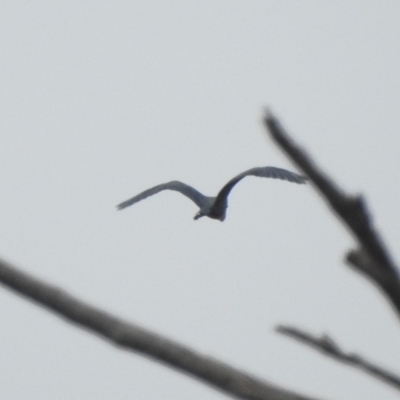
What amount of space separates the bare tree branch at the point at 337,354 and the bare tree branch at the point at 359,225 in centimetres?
22

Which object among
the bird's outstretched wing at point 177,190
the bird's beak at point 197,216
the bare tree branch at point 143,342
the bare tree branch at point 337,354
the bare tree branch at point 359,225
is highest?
the bird's outstretched wing at point 177,190

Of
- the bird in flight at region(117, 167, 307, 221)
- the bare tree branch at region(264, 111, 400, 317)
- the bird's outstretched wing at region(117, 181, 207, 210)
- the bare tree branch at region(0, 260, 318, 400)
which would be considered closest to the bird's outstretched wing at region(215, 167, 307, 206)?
the bird in flight at region(117, 167, 307, 221)

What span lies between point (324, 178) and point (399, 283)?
13 centimetres

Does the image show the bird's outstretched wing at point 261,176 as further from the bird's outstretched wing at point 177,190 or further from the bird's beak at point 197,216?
the bird's outstretched wing at point 177,190

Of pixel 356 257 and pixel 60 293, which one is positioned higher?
pixel 356 257

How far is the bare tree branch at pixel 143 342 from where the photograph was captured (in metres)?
0.86

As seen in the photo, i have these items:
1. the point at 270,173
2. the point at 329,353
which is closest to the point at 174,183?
the point at 270,173

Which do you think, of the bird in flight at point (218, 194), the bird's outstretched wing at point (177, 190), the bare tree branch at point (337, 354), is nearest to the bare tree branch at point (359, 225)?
the bare tree branch at point (337, 354)

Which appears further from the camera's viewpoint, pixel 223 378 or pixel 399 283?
pixel 223 378

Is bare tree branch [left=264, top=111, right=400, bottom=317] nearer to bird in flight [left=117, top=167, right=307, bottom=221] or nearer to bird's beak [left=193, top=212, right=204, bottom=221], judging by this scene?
bird in flight [left=117, top=167, right=307, bottom=221]

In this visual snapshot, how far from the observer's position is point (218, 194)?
335 cm

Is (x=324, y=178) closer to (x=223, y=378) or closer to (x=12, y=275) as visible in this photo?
(x=223, y=378)

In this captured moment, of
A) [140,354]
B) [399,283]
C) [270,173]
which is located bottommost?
Result: [140,354]

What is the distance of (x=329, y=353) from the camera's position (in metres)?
1.00
